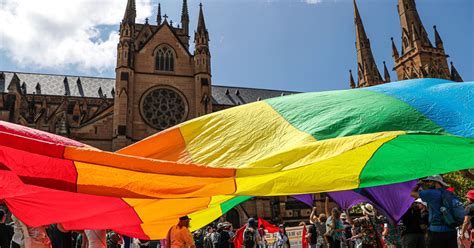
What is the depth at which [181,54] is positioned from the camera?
3541 cm

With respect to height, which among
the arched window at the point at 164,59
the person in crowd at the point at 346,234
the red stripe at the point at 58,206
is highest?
the arched window at the point at 164,59

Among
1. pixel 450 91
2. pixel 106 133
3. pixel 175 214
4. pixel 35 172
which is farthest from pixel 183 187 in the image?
pixel 106 133

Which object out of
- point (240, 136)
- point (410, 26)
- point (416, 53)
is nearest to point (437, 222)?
point (240, 136)

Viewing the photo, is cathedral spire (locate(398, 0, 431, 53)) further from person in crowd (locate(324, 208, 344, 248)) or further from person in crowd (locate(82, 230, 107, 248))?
person in crowd (locate(82, 230, 107, 248))

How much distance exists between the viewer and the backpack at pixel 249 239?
1071 cm

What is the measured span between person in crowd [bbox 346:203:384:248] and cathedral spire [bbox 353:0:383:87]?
4895 cm

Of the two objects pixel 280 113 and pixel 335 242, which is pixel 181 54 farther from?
pixel 280 113

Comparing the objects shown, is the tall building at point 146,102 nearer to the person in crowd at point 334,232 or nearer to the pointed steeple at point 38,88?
the pointed steeple at point 38,88

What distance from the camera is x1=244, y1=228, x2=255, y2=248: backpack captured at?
35.1ft

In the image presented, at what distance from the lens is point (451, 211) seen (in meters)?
4.86

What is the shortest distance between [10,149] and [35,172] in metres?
0.29

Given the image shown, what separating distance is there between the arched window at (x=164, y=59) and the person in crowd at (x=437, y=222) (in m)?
31.4

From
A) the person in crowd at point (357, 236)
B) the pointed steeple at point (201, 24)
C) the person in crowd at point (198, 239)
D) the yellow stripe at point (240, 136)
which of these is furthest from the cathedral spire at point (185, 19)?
the yellow stripe at point (240, 136)

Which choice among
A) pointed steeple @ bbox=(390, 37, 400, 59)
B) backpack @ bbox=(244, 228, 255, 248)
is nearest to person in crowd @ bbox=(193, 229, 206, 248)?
backpack @ bbox=(244, 228, 255, 248)
